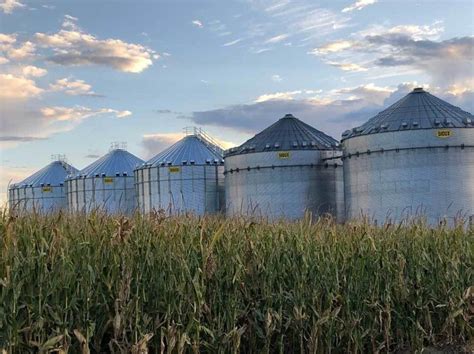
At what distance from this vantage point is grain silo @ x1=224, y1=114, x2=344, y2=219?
110 feet

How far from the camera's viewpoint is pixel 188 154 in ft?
138

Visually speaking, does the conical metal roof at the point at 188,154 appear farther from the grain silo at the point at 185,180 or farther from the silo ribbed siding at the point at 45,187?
the silo ribbed siding at the point at 45,187

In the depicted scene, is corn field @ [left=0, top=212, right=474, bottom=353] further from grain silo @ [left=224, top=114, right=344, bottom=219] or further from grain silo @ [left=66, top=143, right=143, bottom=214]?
grain silo @ [left=66, top=143, right=143, bottom=214]

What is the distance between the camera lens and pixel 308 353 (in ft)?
20.8

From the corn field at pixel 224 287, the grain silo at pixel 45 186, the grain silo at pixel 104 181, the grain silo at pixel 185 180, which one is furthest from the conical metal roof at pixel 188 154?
the corn field at pixel 224 287

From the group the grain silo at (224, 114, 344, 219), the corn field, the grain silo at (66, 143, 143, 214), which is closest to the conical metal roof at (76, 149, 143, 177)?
the grain silo at (66, 143, 143, 214)

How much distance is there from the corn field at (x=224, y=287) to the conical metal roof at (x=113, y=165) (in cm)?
3930

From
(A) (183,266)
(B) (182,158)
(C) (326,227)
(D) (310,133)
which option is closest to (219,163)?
(B) (182,158)

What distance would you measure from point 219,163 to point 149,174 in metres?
5.03

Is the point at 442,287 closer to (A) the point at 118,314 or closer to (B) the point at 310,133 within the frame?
(A) the point at 118,314

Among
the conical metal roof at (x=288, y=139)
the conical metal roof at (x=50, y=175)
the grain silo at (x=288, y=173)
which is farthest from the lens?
the conical metal roof at (x=50, y=175)

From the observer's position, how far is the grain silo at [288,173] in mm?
33625

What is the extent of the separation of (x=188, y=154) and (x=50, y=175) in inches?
693

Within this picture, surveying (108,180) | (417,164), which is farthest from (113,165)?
(417,164)
